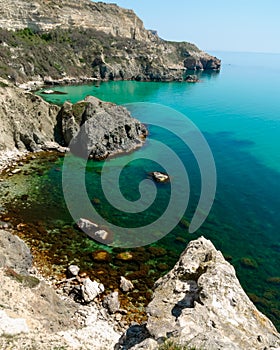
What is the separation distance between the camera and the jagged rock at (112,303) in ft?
85.3

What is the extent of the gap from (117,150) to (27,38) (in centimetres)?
10441

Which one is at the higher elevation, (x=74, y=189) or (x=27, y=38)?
(x=27, y=38)

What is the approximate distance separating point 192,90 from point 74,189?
107 m

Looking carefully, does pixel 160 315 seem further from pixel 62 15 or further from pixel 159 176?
pixel 62 15

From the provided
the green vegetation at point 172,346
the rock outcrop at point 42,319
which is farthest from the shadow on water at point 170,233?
the green vegetation at point 172,346

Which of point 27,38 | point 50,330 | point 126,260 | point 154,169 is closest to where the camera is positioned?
point 50,330

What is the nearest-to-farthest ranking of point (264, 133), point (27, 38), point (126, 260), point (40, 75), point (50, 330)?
1. point (50, 330)
2. point (126, 260)
3. point (264, 133)
4. point (40, 75)
5. point (27, 38)

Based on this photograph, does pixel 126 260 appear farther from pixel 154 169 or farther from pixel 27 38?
pixel 27 38

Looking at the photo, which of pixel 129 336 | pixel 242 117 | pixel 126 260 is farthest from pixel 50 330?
pixel 242 117

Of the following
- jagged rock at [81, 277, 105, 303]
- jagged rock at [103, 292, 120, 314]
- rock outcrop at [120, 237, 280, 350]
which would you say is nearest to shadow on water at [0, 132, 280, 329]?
jagged rock at [81, 277, 105, 303]

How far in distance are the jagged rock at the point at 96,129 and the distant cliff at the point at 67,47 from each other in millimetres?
57798

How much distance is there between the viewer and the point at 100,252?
33031mm

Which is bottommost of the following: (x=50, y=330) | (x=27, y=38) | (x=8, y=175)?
(x=8, y=175)

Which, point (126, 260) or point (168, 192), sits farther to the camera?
point (168, 192)
